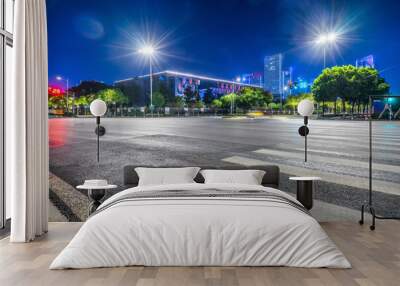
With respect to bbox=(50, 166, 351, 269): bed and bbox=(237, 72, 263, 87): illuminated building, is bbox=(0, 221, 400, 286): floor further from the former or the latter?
bbox=(237, 72, 263, 87): illuminated building

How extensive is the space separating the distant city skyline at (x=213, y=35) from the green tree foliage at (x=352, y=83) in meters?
0.11

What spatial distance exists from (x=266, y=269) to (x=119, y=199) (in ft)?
5.22

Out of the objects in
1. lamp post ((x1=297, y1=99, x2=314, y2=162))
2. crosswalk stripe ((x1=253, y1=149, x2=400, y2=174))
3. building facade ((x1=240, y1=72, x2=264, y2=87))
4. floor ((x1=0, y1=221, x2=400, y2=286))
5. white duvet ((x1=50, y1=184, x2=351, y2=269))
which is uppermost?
building facade ((x1=240, y1=72, x2=264, y2=87))

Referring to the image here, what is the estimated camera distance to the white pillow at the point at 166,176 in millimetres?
5824

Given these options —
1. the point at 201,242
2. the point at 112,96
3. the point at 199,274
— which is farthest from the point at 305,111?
the point at 199,274

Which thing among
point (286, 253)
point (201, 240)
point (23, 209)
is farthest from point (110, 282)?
point (23, 209)

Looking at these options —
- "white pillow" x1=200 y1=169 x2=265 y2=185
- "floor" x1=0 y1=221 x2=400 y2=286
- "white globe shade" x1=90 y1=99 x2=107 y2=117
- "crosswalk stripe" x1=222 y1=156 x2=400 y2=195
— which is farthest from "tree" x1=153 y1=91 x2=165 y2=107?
"floor" x1=0 y1=221 x2=400 y2=286

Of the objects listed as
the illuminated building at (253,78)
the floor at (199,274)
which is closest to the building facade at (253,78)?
the illuminated building at (253,78)

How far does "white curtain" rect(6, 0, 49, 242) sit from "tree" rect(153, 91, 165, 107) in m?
2.21

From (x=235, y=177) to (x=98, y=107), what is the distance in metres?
2.28

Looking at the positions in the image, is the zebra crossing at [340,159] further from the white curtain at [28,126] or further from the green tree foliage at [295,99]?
the white curtain at [28,126]

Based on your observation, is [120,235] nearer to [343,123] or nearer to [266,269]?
[266,269]

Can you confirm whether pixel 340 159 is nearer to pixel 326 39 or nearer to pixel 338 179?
pixel 338 179

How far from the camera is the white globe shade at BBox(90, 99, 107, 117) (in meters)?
6.53
